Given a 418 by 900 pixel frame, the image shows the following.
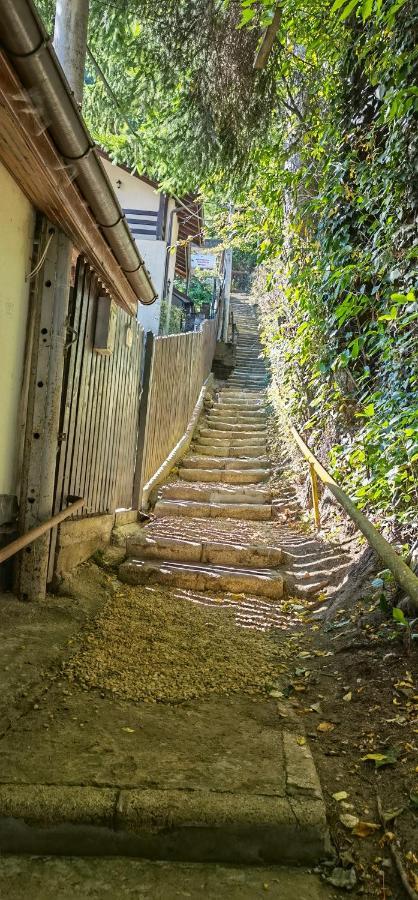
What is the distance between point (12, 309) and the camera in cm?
299

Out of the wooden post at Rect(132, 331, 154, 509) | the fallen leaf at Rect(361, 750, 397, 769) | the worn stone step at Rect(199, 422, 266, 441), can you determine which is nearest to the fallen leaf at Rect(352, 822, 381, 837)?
the fallen leaf at Rect(361, 750, 397, 769)

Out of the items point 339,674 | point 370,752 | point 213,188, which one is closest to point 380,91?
point 213,188

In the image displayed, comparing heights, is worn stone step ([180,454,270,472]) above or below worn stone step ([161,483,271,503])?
→ above

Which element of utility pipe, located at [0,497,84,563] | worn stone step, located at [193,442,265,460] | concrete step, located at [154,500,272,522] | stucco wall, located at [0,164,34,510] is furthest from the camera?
worn stone step, located at [193,442,265,460]

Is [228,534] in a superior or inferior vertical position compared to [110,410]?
inferior

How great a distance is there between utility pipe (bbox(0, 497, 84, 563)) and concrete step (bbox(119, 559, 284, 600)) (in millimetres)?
873

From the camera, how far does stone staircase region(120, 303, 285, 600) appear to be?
4.28 m

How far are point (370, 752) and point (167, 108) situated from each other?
6.85m

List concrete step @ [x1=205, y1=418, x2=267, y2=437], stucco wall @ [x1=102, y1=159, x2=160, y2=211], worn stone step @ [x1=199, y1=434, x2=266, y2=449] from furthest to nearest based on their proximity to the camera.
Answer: stucco wall @ [x1=102, y1=159, x2=160, y2=211] < concrete step @ [x1=205, y1=418, x2=267, y2=437] < worn stone step @ [x1=199, y1=434, x2=266, y2=449]

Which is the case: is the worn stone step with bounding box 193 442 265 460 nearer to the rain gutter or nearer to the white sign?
the rain gutter

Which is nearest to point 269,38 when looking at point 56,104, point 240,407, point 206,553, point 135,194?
point 56,104

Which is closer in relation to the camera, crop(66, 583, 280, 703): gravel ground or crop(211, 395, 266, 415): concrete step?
crop(66, 583, 280, 703): gravel ground

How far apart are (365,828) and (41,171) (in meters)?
2.98

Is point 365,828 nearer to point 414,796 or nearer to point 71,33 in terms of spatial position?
point 414,796
